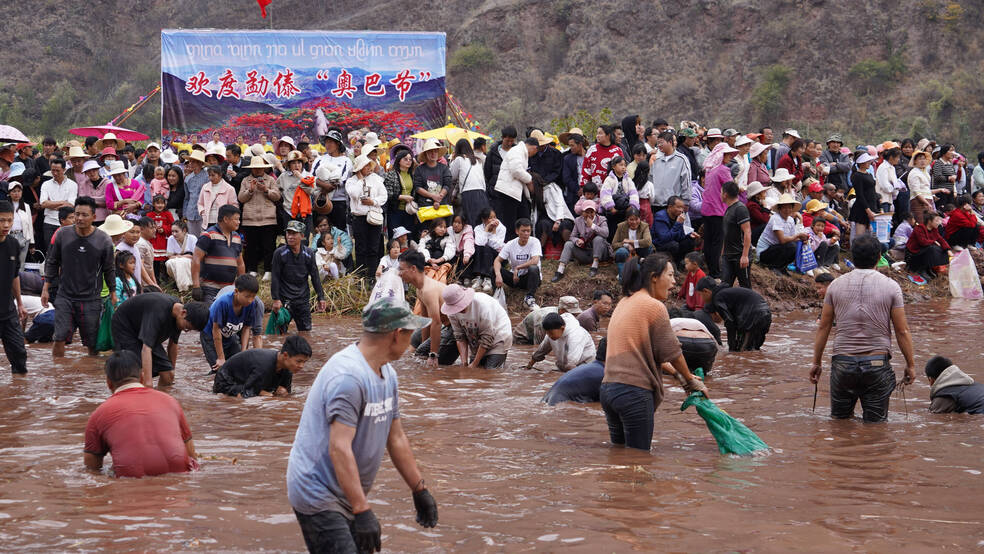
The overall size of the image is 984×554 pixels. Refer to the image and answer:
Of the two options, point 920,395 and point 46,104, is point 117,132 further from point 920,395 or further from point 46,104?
point 46,104

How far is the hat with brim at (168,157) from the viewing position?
17000 millimetres

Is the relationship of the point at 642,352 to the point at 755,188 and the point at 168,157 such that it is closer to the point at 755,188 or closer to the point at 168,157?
the point at 755,188

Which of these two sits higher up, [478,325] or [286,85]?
[286,85]

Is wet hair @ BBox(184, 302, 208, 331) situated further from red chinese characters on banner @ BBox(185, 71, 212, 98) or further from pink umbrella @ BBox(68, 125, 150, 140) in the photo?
red chinese characters on banner @ BBox(185, 71, 212, 98)

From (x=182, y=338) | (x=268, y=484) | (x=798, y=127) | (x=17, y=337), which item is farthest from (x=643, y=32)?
(x=268, y=484)

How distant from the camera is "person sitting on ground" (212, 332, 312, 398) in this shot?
9.18 meters

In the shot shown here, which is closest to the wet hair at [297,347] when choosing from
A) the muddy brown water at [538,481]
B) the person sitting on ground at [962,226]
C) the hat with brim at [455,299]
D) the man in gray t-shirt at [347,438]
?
the muddy brown water at [538,481]

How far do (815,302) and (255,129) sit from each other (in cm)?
1066

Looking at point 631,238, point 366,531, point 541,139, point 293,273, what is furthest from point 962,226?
point 366,531

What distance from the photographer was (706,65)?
3784 cm

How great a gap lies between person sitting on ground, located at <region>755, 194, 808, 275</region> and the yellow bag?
489cm

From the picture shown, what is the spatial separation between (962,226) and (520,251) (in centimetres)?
861

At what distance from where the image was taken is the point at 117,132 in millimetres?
17594

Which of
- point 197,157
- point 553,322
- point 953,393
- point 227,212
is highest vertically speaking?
point 197,157
